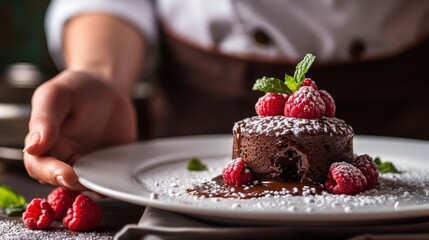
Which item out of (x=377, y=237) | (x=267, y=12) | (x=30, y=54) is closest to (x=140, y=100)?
(x=267, y=12)

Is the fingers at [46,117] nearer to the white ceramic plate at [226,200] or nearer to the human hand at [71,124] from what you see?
the human hand at [71,124]

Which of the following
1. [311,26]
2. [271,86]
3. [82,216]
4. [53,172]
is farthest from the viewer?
[311,26]

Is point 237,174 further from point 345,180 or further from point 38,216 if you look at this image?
point 38,216

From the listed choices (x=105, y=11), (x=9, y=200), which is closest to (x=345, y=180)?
(x=9, y=200)

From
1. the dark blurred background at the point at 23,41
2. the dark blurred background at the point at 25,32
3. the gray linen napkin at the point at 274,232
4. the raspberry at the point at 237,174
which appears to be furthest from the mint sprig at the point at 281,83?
the dark blurred background at the point at 25,32

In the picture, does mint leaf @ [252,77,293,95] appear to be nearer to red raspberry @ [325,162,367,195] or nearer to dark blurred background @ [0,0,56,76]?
red raspberry @ [325,162,367,195]

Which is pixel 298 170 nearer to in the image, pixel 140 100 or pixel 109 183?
pixel 109 183
